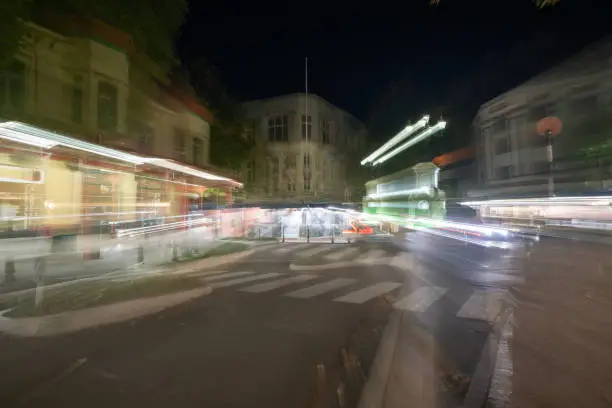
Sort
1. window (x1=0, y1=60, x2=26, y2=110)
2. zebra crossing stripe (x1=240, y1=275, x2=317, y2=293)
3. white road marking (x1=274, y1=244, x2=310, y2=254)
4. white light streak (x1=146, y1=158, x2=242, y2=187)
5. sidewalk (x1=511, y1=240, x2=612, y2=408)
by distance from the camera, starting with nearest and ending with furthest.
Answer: sidewalk (x1=511, y1=240, x2=612, y2=408)
zebra crossing stripe (x1=240, y1=275, x2=317, y2=293)
window (x1=0, y1=60, x2=26, y2=110)
white light streak (x1=146, y1=158, x2=242, y2=187)
white road marking (x1=274, y1=244, x2=310, y2=254)

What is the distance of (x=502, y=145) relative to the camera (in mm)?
34188

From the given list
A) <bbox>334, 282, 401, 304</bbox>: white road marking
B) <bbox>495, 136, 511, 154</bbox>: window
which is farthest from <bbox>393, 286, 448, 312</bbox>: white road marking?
<bbox>495, 136, 511, 154</bbox>: window

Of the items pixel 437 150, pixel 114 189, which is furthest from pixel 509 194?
pixel 114 189

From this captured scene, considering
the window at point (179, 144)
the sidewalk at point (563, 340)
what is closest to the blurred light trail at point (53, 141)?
the window at point (179, 144)

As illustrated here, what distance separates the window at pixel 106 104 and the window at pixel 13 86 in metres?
3.18

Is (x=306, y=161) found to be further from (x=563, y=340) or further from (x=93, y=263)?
(x=563, y=340)

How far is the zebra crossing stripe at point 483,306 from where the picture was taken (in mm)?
7230

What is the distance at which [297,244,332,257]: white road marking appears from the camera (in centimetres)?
1619

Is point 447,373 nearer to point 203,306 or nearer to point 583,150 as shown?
point 203,306

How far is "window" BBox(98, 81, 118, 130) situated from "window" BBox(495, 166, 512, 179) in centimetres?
2633

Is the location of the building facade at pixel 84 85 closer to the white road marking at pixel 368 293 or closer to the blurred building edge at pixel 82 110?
the blurred building edge at pixel 82 110

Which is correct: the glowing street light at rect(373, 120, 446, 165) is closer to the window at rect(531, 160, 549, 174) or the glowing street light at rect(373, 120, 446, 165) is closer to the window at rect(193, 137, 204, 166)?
the window at rect(531, 160, 549, 174)

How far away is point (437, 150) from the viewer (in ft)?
108

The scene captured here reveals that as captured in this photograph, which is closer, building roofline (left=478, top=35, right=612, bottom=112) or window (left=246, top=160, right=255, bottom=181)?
building roofline (left=478, top=35, right=612, bottom=112)
